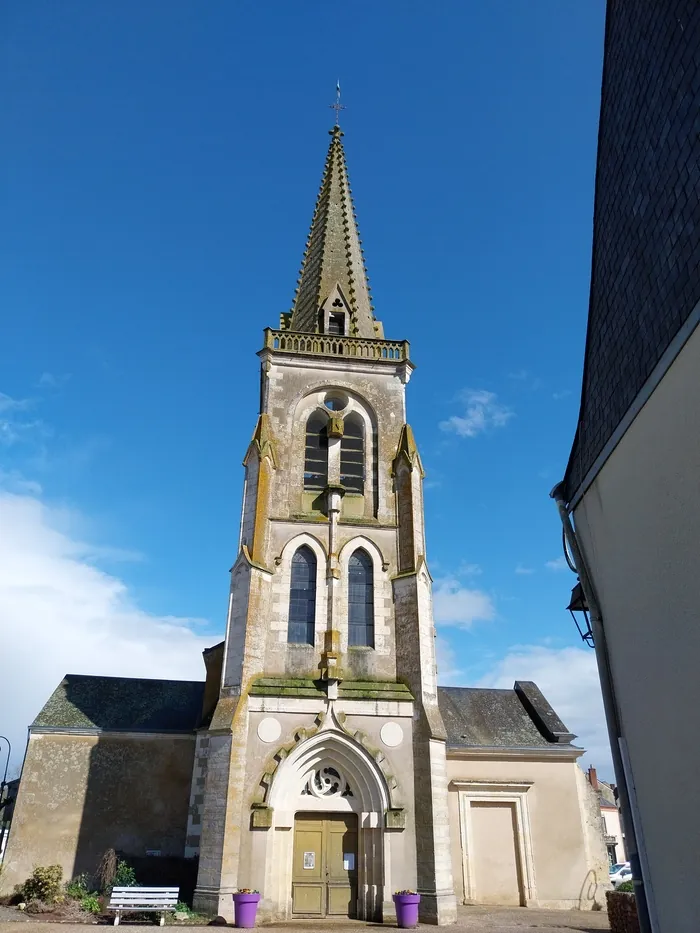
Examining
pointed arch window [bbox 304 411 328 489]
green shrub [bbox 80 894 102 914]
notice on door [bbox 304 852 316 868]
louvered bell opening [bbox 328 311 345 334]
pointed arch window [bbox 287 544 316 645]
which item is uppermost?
louvered bell opening [bbox 328 311 345 334]

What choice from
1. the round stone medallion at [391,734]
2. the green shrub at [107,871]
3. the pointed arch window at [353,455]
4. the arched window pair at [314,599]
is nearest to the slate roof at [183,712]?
the green shrub at [107,871]

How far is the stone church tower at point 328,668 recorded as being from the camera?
545 inches

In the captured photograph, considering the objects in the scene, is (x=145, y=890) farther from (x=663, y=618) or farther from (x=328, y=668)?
(x=663, y=618)

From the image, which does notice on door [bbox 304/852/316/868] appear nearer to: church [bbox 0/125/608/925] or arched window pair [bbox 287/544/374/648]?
church [bbox 0/125/608/925]

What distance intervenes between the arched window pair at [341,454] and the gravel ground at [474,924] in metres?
10.1

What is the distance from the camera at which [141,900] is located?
1310 centimetres

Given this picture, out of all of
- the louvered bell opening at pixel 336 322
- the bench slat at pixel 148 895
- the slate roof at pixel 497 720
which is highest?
the louvered bell opening at pixel 336 322

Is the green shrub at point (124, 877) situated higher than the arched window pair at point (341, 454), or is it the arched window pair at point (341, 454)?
the arched window pair at point (341, 454)

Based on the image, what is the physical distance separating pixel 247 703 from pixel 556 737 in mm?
9692

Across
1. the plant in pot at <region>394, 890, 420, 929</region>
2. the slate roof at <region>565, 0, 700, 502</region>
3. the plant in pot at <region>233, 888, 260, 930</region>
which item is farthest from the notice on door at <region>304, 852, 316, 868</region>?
the slate roof at <region>565, 0, 700, 502</region>

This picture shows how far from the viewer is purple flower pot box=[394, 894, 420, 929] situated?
507 inches

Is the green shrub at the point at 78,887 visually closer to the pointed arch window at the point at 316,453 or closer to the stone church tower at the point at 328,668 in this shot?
the stone church tower at the point at 328,668

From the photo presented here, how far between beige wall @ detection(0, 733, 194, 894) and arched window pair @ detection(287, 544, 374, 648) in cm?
479

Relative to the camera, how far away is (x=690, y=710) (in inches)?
276
